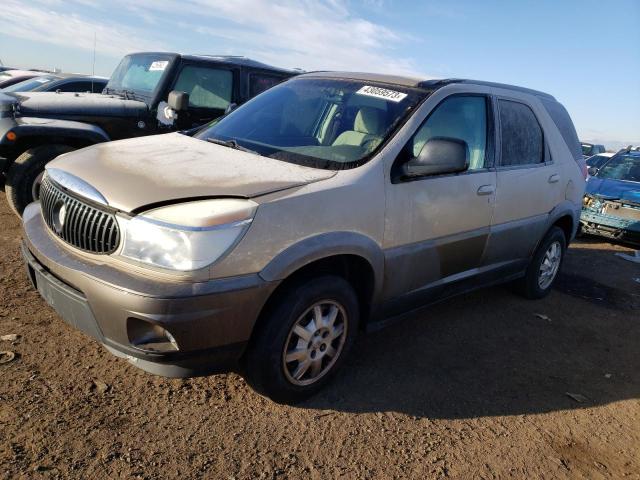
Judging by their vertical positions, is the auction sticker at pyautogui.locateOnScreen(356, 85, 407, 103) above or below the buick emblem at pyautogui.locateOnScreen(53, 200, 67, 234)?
above

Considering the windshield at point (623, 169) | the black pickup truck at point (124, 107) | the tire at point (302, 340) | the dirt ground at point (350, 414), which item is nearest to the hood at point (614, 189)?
the windshield at point (623, 169)

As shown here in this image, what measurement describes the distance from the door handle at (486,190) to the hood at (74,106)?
412 cm

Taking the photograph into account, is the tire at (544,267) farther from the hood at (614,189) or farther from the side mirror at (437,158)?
the hood at (614,189)

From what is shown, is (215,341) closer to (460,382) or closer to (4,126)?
(460,382)

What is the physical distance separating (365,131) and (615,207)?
622 cm

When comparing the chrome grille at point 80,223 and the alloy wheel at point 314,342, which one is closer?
the chrome grille at point 80,223

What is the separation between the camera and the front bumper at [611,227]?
7633 mm

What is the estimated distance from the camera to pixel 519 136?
4242mm

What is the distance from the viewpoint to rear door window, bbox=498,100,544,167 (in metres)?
4.06

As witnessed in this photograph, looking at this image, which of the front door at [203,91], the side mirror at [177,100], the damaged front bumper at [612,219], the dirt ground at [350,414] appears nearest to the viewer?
the dirt ground at [350,414]

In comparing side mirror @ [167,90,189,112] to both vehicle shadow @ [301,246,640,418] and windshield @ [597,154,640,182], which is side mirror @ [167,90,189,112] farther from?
windshield @ [597,154,640,182]

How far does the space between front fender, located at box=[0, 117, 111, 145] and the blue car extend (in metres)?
7.08

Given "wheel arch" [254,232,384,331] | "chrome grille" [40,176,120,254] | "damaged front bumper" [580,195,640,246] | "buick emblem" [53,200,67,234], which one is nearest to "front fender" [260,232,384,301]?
"wheel arch" [254,232,384,331]

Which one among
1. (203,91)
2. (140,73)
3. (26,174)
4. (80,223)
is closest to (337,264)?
(80,223)
